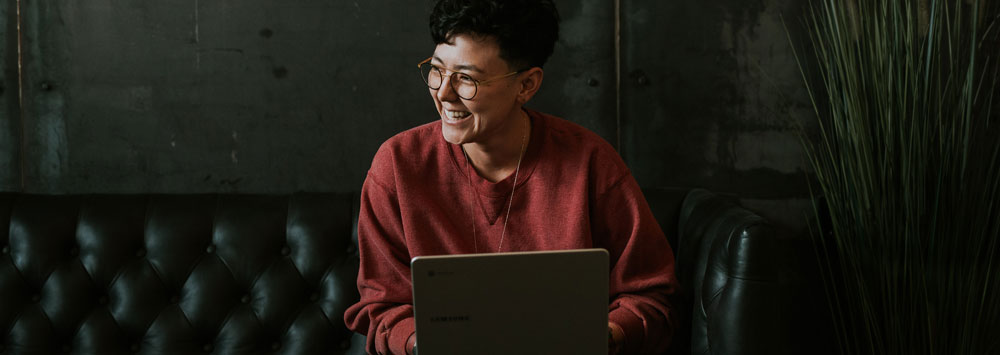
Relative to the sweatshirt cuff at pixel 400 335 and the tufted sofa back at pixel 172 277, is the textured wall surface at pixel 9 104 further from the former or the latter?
the sweatshirt cuff at pixel 400 335

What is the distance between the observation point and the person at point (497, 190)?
135 centimetres

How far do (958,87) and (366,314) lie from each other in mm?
1406

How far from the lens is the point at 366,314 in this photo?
4.73 feet

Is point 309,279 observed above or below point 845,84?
below

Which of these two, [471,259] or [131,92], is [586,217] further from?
[131,92]

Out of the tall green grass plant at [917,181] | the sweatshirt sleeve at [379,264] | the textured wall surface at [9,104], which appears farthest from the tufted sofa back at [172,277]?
the tall green grass plant at [917,181]

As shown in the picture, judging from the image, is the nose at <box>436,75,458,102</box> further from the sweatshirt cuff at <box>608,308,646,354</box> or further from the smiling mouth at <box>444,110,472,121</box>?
the sweatshirt cuff at <box>608,308,646,354</box>

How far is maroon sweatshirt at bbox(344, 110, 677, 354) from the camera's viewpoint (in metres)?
1.42

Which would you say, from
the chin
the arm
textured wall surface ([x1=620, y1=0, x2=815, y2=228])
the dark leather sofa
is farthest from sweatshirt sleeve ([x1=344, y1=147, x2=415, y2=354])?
textured wall surface ([x1=620, y1=0, x2=815, y2=228])

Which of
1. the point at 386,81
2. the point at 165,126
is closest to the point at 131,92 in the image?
the point at 165,126

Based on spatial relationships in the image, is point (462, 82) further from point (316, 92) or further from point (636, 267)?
point (316, 92)

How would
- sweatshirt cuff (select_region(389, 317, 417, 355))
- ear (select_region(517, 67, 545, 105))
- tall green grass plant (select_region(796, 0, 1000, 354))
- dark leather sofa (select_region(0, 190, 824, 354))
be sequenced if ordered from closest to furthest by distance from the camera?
sweatshirt cuff (select_region(389, 317, 417, 355)), ear (select_region(517, 67, 545, 105)), tall green grass plant (select_region(796, 0, 1000, 354)), dark leather sofa (select_region(0, 190, 824, 354))

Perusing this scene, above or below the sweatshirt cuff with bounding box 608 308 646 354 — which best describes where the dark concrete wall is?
above

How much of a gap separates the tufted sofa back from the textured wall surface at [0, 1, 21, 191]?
15.9 inches
